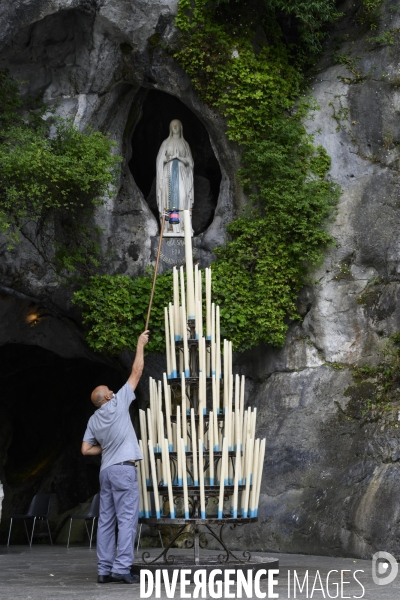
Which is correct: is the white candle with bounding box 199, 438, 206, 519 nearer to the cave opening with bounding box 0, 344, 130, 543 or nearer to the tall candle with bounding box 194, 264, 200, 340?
the tall candle with bounding box 194, 264, 200, 340

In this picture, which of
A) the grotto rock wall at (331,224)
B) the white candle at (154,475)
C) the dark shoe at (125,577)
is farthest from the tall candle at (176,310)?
the grotto rock wall at (331,224)

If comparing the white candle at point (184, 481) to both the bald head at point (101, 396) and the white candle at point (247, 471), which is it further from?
the bald head at point (101, 396)

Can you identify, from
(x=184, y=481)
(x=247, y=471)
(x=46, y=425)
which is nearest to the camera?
(x=184, y=481)

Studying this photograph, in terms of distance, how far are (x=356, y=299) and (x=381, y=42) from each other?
3593 millimetres

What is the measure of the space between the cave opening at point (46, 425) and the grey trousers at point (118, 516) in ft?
30.7

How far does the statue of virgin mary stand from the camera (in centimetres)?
1193

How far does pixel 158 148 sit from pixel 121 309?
11.0 ft

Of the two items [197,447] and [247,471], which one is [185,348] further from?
[247,471]

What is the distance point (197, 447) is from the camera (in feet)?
20.5

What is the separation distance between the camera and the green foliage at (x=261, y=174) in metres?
11.0

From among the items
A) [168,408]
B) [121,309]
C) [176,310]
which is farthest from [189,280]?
[121,309]

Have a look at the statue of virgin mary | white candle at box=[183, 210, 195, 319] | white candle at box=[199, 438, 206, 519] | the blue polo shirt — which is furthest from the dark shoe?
the statue of virgin mary

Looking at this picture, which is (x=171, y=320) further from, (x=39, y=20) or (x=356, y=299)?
(x=39, y=20)

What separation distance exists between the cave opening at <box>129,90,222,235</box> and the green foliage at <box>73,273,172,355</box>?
1.55 meters
